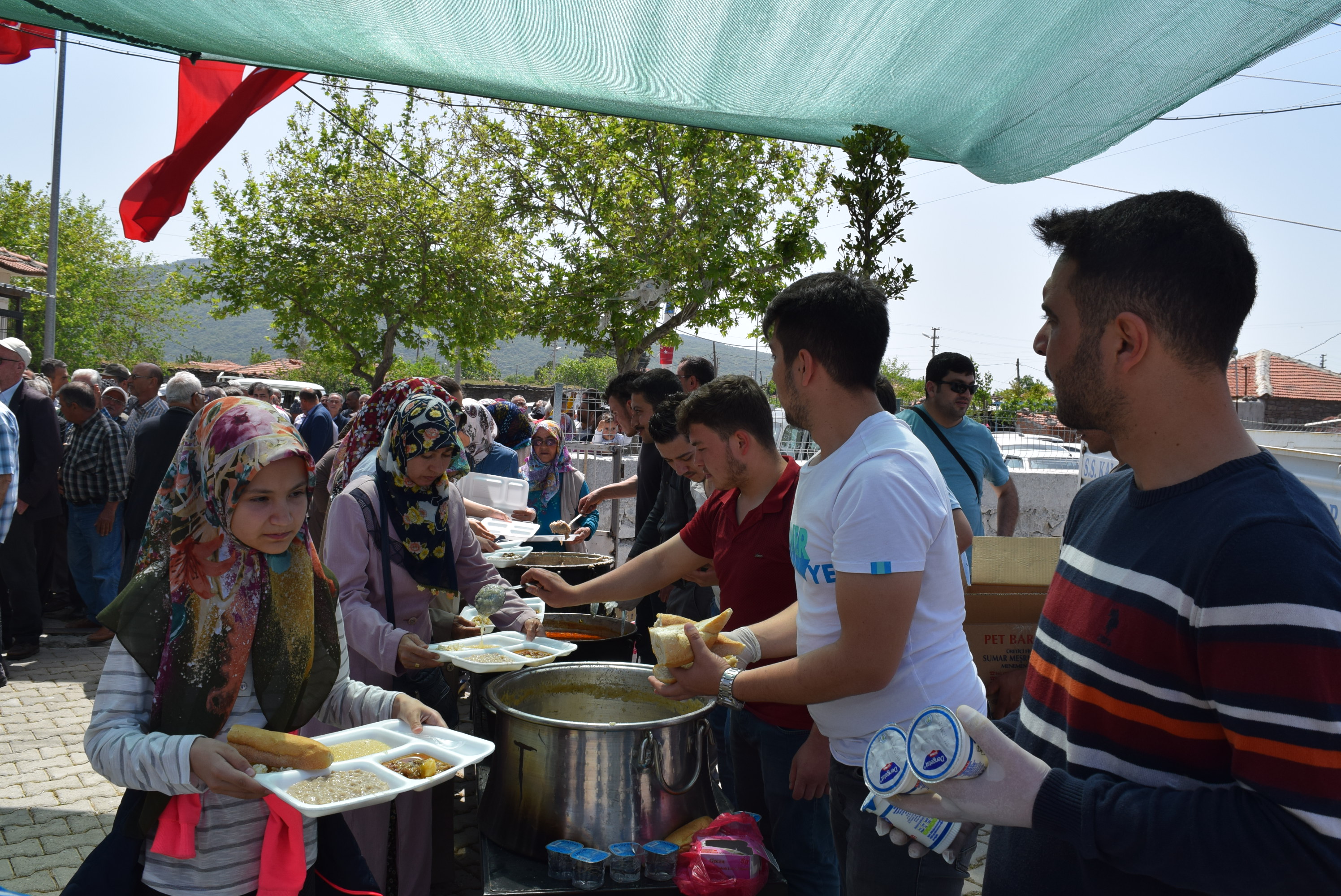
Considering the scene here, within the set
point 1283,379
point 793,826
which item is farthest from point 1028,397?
point 793,826

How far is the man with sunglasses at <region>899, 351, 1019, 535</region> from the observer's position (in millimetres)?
5105

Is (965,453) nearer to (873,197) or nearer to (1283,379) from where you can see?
(873,197)

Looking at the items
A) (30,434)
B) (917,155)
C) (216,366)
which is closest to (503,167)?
(30,434)

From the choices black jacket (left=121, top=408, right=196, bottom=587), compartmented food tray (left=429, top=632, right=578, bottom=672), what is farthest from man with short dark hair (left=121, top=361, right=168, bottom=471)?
compartmented food tray (left=429, top=632, right=578, bottom=672)

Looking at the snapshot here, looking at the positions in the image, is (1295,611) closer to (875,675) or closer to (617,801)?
(875,675)

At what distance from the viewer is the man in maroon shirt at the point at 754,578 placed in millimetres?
2504

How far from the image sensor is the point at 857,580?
6.13 ft

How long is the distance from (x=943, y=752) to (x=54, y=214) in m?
23.4

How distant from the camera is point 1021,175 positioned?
14.2 feet

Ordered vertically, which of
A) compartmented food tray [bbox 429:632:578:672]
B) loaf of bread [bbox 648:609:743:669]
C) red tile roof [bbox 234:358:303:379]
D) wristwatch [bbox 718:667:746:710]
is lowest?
compartmented food tray [bbox 429:632:578:672]

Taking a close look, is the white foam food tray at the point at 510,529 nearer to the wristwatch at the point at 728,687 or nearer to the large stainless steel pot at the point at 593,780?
the large stainless steel pot at the point at 593,780

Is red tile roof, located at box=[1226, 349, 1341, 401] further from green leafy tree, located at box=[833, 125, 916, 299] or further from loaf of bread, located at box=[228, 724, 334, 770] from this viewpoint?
loaf of bread, located at box=[228, 724, 334, 770]

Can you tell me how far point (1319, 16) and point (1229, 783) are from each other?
269cm

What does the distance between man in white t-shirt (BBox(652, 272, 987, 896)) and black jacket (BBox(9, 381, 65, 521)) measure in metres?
6.98
